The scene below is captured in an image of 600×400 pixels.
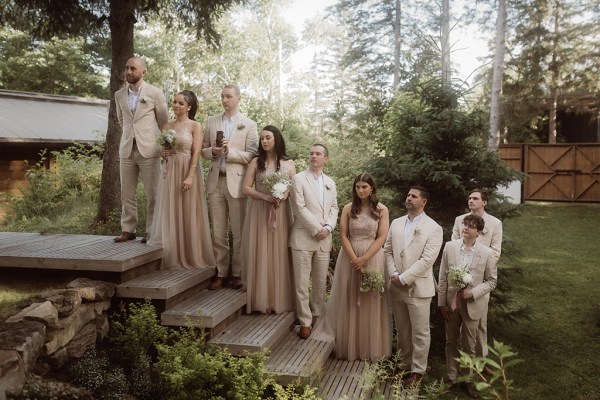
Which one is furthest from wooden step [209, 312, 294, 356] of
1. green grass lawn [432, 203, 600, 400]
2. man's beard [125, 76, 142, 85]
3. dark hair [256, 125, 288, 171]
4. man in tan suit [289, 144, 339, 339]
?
man's beard [125, 76, 142, 85]

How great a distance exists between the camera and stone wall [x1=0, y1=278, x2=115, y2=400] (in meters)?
3.31

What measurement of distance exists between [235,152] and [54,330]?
2.47 metres

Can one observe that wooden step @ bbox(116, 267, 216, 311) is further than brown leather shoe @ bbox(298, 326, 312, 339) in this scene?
No

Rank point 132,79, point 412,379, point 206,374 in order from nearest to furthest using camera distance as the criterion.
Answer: point 206,374
point 412,379
point 132,79

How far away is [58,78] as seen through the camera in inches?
883

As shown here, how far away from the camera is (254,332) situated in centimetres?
490

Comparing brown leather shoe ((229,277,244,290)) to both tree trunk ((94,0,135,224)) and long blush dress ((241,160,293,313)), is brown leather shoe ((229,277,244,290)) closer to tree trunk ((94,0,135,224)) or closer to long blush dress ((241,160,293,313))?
long blush dress ((241,160,293,313))

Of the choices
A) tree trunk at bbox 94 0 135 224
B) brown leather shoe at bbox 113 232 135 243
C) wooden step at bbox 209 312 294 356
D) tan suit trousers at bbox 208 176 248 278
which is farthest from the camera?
tree trunk at bbox 94 0 135 224

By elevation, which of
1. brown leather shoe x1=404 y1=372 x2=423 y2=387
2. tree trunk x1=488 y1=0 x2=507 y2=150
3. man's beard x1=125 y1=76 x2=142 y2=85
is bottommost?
brown leather shoe x1=404 y1=372 x2=423 y2=387

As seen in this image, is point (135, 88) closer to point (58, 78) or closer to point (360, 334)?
point (360, 334)

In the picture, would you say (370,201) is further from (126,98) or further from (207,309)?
(126,98)

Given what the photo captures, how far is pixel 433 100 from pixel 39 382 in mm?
5436

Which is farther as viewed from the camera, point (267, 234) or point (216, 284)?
point (216, 284)

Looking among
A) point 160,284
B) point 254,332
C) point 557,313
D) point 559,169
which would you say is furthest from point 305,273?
point 559,169
